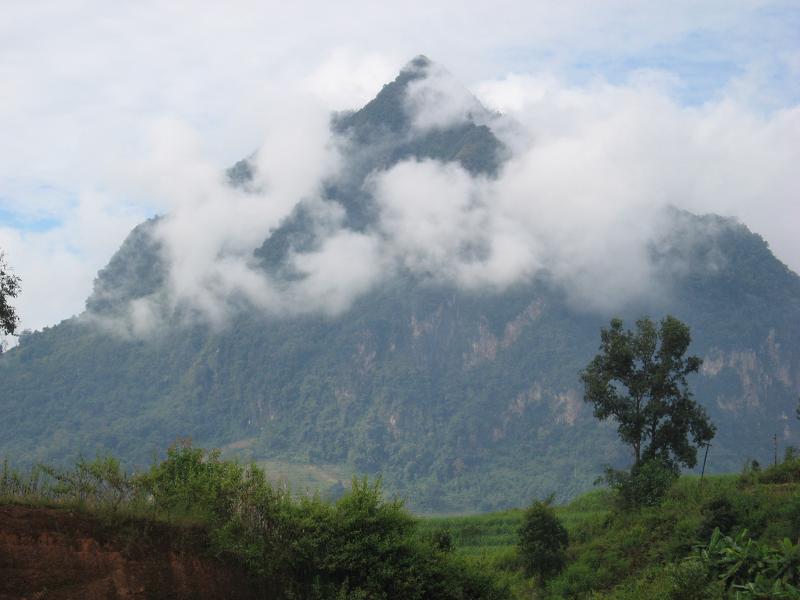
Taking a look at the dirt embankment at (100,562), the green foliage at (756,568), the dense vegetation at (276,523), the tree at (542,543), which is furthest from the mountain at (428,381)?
the dirt embankment at (100,562)

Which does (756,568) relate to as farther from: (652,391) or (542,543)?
(652,391)

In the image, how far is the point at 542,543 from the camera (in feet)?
101

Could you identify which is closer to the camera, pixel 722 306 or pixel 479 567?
pixel 479 567

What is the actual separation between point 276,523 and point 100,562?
3594mm

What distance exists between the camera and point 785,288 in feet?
603

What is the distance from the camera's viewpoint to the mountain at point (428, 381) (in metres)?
152

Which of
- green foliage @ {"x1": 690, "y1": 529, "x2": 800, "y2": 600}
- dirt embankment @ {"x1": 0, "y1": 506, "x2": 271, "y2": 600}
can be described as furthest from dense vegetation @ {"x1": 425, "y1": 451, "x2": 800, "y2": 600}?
dirt embankment @ {"x1": 0, "y1": 506, "x2": 271, "y2": 600}

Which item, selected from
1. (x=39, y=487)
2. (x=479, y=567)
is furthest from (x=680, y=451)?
(x=39, y=487)

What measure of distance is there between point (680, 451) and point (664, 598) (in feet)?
49.3

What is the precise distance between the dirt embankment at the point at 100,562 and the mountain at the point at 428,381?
123965 millimetres

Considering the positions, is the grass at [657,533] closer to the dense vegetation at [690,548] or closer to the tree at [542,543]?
the dense vegetation at [690,548]

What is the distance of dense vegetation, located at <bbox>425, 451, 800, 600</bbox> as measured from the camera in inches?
744

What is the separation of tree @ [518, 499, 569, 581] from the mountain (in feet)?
354

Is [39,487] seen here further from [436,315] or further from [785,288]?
[785,288]
